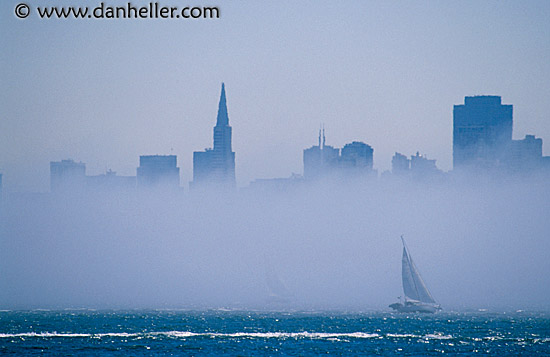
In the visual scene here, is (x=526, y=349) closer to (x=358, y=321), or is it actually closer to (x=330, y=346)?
(x=330, y=346)

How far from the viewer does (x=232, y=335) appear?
145750 mm

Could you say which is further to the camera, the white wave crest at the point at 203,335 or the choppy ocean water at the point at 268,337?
the white wave crest at the point at 203,335

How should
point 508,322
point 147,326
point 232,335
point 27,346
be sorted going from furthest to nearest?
point 508,322
point 147,326
point 232,335
point 27,346

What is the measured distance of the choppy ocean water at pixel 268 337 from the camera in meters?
120

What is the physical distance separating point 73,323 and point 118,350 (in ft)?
207

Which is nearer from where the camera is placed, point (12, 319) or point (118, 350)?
point (118, 350)

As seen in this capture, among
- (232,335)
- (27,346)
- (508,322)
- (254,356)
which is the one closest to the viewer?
(254,356)

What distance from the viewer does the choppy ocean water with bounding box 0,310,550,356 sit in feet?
395

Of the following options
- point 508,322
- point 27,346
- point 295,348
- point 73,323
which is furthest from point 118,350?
point 508,322

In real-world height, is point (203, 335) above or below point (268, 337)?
above

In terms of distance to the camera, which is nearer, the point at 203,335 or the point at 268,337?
the point at 268,337

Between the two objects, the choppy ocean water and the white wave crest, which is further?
the white wave crest

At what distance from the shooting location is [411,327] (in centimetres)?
17038

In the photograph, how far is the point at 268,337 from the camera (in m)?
142
